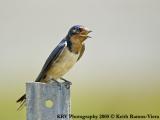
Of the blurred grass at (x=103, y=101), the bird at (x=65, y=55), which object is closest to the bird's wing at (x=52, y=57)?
the bird at (x=65, y=55)

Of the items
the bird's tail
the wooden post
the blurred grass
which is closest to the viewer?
the wooden post

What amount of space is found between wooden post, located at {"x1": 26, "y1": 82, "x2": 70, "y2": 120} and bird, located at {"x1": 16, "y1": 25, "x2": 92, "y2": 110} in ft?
0.98

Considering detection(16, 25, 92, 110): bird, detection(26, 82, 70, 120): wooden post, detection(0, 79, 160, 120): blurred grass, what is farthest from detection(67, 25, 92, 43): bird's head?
detection(26, 82, 70, 120): wooden post

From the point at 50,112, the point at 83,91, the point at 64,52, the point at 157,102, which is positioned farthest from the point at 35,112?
the point at 157,102

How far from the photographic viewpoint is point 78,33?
176cm

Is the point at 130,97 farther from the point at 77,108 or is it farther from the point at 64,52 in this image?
the point at 64,52

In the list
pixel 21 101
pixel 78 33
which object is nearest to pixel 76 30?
pixel 78 33

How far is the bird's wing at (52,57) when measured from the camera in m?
1.78

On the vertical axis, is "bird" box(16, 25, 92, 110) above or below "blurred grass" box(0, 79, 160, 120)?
above

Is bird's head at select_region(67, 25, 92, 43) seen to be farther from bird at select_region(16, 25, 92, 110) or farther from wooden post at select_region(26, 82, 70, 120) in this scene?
wooden post at select_region(26, 82, 70, 120)

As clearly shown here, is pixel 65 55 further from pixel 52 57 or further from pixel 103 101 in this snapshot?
pixel 103 101

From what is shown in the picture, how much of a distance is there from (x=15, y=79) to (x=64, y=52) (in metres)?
0.22

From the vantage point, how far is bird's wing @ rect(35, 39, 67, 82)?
178 centimetres

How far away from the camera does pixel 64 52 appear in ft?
5.85
